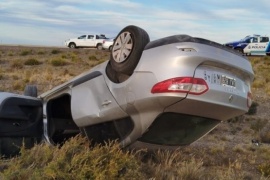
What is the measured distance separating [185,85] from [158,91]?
0.27 m

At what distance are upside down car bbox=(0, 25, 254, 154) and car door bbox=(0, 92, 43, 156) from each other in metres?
0.02

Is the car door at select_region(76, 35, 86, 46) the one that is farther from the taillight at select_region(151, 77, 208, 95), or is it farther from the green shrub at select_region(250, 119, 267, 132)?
the taillight at select_region(151, 77, 208, 95)

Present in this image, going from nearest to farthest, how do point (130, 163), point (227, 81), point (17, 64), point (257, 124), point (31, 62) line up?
1. point (227, 81)
2. point (130, 163)
3. point (257, 124)
4. point (17, 64)
5. point (31, 62)

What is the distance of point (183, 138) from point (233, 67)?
39.1 inches

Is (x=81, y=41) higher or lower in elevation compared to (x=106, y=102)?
lower

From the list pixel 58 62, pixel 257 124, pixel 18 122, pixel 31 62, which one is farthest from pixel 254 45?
pixel 18 122

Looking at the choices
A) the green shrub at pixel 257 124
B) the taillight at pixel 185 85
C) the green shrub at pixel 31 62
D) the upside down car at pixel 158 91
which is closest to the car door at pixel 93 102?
the upside down car at pixel 158 91

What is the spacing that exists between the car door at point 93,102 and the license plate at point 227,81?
105 cm

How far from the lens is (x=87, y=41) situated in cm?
4631

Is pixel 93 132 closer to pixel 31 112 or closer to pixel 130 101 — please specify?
pixel 130 101

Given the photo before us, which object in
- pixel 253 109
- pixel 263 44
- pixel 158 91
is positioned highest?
pixel 158 91

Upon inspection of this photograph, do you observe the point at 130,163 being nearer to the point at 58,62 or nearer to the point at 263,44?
the point at 58,62

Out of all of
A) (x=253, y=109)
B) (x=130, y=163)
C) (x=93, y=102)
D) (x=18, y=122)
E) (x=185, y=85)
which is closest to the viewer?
(x=185, y=85)

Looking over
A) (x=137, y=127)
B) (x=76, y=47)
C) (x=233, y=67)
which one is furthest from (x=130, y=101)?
(x=76, y=47)
